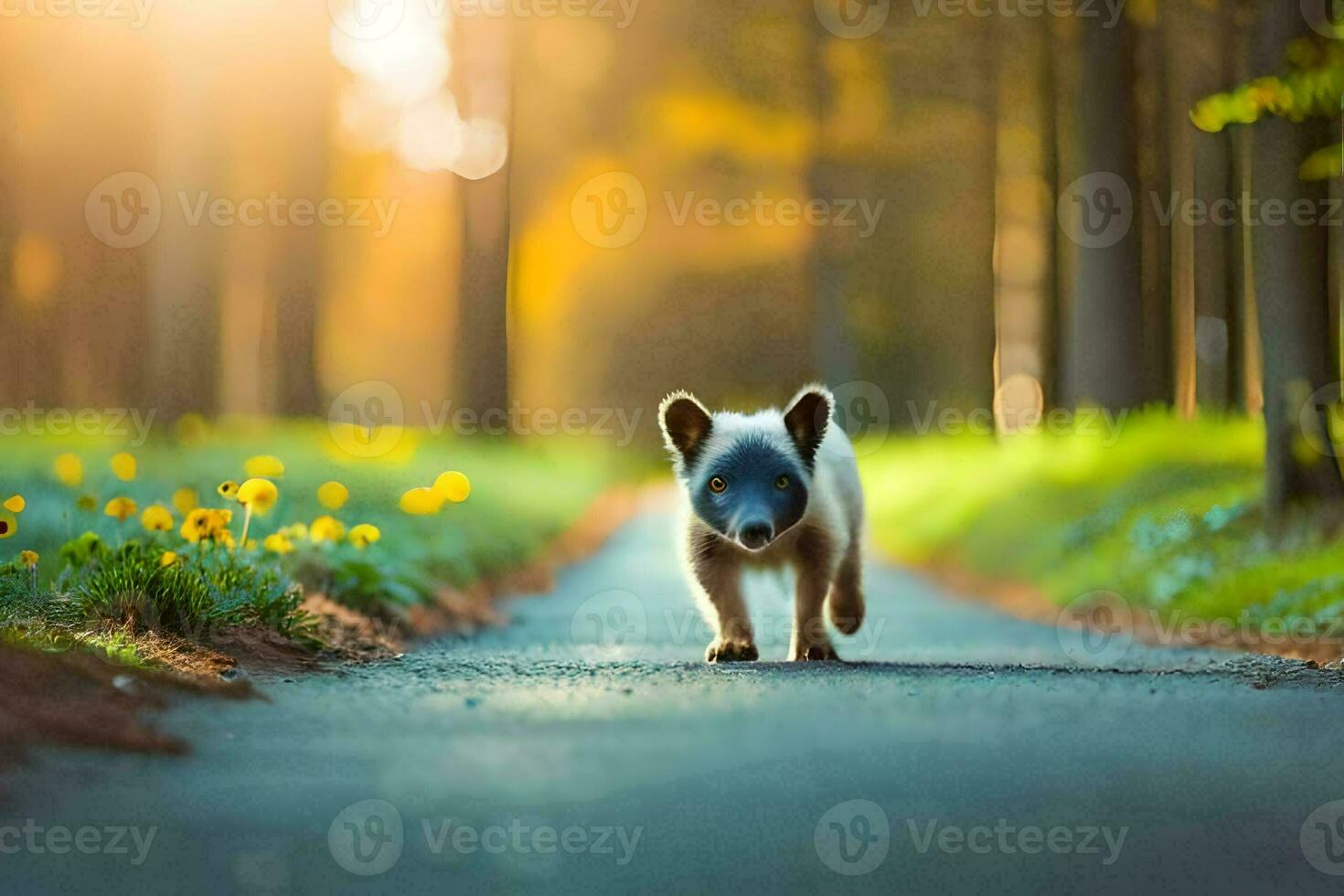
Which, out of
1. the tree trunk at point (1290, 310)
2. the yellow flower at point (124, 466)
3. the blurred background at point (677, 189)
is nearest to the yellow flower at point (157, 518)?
the yellow flower at point (124, 466)

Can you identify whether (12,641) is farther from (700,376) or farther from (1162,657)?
(700,376)

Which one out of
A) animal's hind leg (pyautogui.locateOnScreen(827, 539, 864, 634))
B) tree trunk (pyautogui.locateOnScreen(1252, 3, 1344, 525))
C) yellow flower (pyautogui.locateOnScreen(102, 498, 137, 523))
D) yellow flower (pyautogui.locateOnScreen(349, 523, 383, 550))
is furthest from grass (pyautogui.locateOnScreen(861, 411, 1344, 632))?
yellow flower (pyautogui.locateOnScreen(102, 498, 137, 523))

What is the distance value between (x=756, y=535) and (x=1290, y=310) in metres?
6.47

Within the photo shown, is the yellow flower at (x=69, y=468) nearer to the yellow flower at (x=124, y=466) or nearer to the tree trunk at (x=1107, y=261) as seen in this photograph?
the yellow flower at (x=124, y=466)

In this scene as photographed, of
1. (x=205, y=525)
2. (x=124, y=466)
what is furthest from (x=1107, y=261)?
(x=124, y=466)

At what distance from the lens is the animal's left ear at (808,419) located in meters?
7.76

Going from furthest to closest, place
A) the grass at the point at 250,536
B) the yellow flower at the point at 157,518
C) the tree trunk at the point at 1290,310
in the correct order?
the tree trunk at the point at 1290,310
the yellow flower at the point at 157,518
the grass at the point at 250,536

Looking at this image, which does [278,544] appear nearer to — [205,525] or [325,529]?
[325,529]

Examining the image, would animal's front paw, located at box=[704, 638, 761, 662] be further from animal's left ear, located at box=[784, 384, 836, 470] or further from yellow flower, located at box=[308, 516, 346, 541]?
yellow flower, located at box=[308, 516, 346, 541]

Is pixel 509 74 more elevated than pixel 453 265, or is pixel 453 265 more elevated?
pixel 509 74

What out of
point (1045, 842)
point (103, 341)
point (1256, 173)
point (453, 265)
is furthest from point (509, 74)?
point (1045, 842)

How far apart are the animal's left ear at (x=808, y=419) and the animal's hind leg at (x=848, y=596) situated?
157 cm

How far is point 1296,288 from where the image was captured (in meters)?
11.4

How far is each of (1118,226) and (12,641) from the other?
14917 mm
